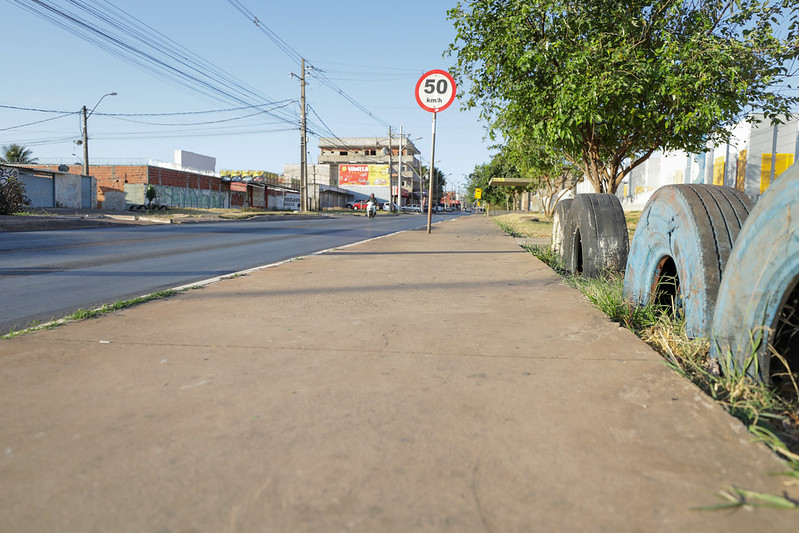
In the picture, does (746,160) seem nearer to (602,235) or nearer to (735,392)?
(602,235)

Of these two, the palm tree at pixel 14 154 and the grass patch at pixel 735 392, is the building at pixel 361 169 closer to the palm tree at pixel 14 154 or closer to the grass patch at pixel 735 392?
the palm tree at pixel 14 154

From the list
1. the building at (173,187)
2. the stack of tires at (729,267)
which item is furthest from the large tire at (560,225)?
the building at (173,187)

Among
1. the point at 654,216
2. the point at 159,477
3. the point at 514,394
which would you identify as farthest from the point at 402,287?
the point at 159,477

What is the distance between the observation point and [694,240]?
3.11 meters

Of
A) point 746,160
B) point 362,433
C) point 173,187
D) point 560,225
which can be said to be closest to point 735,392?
point 362,433

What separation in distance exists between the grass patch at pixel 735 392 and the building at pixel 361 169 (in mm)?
81274

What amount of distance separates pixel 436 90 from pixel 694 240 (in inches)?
392

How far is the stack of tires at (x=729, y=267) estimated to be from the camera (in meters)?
2.20

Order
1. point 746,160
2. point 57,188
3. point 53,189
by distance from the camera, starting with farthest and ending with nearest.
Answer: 1. point 57,188
2. point 53,189
3. point 746,160

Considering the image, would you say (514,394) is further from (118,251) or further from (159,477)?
(118,251)

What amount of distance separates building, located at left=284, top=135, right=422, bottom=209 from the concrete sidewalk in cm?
8147

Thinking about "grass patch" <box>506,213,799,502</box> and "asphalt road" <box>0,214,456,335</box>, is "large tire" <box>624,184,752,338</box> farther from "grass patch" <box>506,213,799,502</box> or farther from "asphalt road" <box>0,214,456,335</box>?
"asphalt road" <box>0,214,456,335</box>

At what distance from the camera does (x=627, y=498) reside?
5.10 ft

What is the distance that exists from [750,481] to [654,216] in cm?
254
